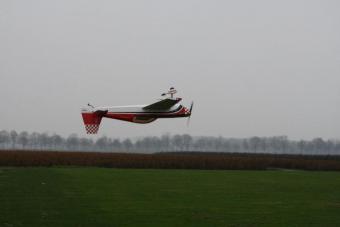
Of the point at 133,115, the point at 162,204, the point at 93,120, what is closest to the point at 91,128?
the point at 93,120

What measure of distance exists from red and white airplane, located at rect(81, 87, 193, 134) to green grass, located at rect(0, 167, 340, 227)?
7.86 metres

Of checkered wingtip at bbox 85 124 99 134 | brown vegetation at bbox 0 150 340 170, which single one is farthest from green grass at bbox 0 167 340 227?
brown vegetation at bbox 0 150 340 170

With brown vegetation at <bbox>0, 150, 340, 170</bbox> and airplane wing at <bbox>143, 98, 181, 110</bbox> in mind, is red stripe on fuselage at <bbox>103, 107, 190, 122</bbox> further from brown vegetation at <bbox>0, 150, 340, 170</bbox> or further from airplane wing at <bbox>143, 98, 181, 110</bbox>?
brown vegetation at <bbox>0, 150, 340, 170</bbox>

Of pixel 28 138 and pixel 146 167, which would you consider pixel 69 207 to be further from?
pixel 28 138

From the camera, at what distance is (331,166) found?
53.9 metres

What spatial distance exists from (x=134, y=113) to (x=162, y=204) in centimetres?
1295

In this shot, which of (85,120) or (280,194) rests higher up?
(85,120)

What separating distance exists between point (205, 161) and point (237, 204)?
103 feet

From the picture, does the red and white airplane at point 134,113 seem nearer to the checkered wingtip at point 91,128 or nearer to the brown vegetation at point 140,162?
the checkered wingtip at point 91,128

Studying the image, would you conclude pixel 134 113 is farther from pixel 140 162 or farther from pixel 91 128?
pixel 140 162

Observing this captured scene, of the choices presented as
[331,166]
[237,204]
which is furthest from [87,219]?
[331,166]

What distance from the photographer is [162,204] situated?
20922 millimetres

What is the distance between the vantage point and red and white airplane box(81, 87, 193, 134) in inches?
335

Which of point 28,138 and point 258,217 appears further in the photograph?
point 28,138
